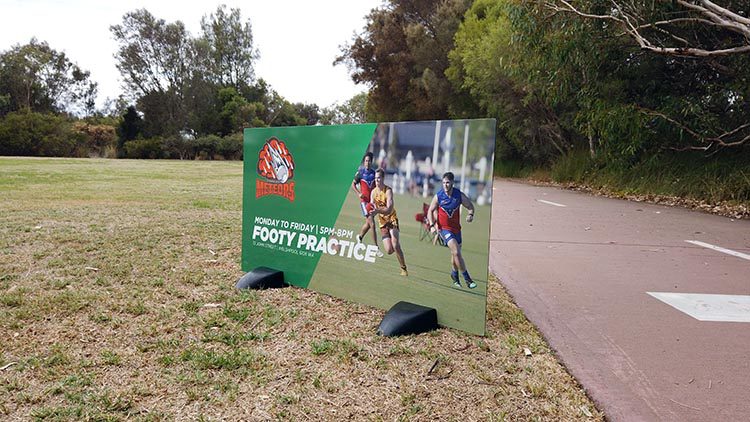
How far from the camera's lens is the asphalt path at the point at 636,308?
2.16 metres

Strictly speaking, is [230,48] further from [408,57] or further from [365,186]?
[365,186]

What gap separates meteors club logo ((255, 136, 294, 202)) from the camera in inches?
138

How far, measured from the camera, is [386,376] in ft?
7.43

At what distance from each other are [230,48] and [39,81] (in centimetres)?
1758

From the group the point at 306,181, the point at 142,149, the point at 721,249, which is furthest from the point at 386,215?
the point at 142,149

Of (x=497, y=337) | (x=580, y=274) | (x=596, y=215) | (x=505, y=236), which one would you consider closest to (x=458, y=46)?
(x=596, y=215)

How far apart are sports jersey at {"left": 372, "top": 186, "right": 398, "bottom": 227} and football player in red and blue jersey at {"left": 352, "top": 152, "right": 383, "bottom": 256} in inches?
2.2

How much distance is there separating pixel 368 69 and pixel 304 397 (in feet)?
107

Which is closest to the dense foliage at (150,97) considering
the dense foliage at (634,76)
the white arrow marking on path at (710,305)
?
the dense foliage at (634,76)

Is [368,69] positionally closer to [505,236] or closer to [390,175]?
[505,236]

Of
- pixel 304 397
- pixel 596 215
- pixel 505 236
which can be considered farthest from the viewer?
pixel 596 215

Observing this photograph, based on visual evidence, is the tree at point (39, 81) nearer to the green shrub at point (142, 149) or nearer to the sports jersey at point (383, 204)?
the green shrub at point (142, 149)

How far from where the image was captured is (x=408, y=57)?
29.4 m

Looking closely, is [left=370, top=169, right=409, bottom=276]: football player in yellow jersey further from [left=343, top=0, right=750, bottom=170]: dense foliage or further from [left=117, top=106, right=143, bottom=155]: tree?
[left=117, top=106, right=143, bottom=155]: tree
